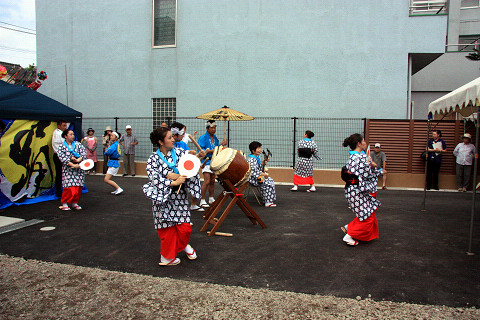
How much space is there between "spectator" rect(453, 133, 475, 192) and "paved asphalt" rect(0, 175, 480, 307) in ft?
10.8

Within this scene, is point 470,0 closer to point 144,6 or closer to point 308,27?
point 308,27

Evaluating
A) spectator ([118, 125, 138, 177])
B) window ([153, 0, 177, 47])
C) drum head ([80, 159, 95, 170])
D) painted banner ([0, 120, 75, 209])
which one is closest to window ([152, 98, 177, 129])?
spectator ([118, 125, 138, 177])

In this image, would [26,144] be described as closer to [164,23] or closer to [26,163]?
[26,163]

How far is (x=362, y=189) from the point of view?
4.90m

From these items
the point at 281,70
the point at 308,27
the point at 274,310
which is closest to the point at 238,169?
the point at 274,310

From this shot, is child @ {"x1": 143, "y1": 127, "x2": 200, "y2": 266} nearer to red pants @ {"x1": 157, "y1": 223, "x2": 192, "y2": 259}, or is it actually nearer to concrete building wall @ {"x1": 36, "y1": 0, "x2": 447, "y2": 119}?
red pants @ {"x1": 157, "y1": 223, "x2": 192, "y2": 259}

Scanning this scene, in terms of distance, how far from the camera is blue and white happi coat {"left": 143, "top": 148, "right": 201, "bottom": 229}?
394 cm

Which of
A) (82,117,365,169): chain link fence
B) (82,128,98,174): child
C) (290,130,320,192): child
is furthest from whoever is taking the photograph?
(82,128,98,174): child

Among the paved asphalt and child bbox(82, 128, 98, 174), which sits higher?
child bbox(82, 128, 98, 174)

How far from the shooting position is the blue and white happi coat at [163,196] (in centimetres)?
394

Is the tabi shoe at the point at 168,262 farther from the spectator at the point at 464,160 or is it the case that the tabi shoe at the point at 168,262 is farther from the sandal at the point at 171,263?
the spectator at the point at 464,160

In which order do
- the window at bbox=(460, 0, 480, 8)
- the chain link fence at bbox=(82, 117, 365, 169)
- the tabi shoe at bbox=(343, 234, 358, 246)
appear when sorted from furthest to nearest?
the window at bbox=(460, 0, 480, 8), the chain link fence at bbox=(82, 117, 365, 169), the tabi shoe at bbox=(343, 234, 358, 246)

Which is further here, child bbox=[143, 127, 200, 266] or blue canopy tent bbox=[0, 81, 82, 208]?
blue canopy tent bbox=[0, 81, 82, 208]

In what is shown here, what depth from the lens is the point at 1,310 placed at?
3.11 m
